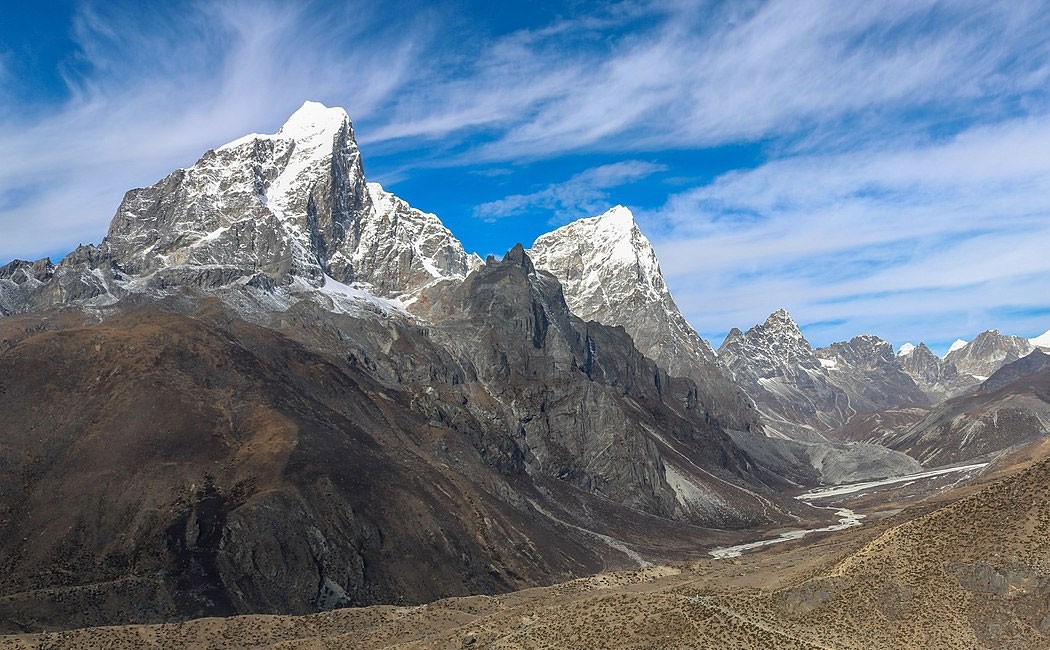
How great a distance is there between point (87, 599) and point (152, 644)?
45212mm

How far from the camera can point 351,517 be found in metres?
156

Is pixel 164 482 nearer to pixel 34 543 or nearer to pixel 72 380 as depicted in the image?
pixel 34 543

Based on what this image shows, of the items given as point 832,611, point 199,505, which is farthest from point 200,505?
point 832,611

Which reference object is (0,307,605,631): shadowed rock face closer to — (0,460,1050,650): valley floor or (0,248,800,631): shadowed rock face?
(0,248,800,631): shadowed rock face

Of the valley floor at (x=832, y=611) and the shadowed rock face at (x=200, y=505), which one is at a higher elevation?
the shadowed rock face at (x=200, y=505)

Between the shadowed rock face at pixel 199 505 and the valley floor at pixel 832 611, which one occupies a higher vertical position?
the shadowed rock face at pixel 199 505

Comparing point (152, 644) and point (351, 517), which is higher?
point (351, 517)

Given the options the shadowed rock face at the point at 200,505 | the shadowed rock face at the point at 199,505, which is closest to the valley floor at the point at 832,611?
the shadowed rock face at the point at 200,505

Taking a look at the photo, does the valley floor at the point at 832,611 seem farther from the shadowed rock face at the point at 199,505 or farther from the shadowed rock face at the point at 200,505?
the shadowed rock face at the point at 199,505

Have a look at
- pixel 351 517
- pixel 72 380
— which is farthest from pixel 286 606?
pixel 72 380

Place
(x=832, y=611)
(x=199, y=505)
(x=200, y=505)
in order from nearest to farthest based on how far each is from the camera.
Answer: (x=832, y=611), (x=199, y=505), (x=200, y=505)

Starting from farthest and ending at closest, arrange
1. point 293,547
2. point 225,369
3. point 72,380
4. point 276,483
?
1. point 225,369
2. point 72,380
3. point 276,483
4. point 293,547

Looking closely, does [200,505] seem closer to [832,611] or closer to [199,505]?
[199,505]

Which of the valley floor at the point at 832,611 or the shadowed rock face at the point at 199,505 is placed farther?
the shadowed rock face at the point at 199,505
